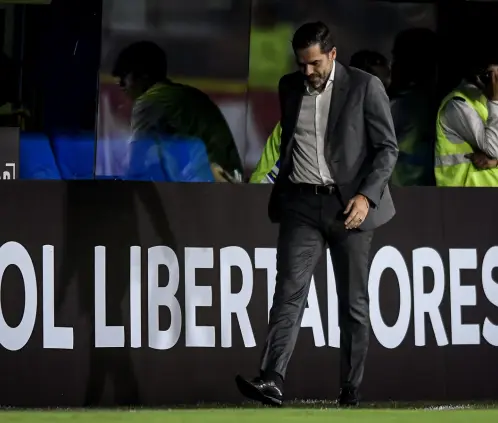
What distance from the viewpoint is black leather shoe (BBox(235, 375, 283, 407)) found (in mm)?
8008

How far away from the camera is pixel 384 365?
9.79 m

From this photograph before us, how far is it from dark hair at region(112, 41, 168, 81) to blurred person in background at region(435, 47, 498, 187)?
7.30 ft

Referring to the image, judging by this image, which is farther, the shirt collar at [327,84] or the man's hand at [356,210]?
the shirt collar at [327,84]

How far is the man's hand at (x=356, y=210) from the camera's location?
8070 mm

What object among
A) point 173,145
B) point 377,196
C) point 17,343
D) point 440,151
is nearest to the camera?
point 377,196

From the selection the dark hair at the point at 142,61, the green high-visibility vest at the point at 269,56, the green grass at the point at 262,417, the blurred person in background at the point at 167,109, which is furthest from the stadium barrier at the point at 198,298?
the green high-visibility vest at the point at 269,56

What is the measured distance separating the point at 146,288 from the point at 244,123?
3.16 metres

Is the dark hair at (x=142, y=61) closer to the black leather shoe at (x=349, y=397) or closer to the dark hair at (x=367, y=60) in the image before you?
the dark hair at (x=367, y=60)

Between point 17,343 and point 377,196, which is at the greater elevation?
point 377,196

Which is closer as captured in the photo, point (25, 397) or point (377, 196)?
point (377, 196)

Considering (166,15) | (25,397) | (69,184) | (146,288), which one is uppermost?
(166,15)

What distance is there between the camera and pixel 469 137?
11328 millimetres

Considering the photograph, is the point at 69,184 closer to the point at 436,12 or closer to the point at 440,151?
the point at 440,151

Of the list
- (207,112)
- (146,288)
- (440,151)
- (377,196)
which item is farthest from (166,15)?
(377,196)
